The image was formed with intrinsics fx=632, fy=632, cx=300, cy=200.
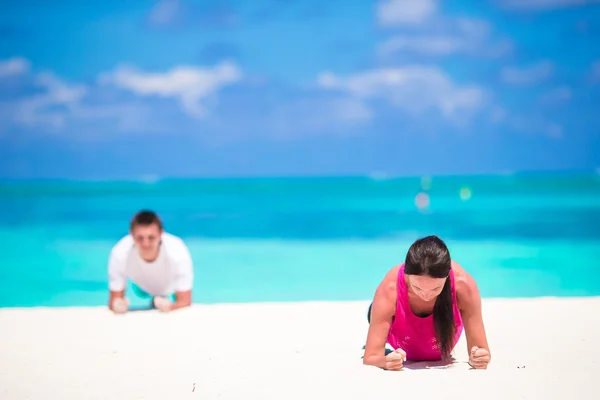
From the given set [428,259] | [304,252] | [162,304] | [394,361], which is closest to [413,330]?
[394,361]

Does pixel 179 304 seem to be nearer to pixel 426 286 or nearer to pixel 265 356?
pixel 265 356

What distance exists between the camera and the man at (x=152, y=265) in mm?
5234

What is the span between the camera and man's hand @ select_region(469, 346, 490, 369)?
11.2 ft

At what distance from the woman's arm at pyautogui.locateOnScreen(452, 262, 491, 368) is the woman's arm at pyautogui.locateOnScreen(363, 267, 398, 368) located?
34 centimetres

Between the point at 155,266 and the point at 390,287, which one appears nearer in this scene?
the point at 390,287

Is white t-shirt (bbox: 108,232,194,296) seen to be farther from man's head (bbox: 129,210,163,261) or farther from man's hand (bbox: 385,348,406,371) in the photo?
man's hand (bbox: 385,348,406,371)

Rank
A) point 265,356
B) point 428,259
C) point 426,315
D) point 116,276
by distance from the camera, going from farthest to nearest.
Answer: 1. point 116,276
2. point 265,356
3. point 426,315
4. point 428,259

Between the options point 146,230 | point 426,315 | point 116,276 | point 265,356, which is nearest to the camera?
point 426,315

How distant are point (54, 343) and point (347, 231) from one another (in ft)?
42.2

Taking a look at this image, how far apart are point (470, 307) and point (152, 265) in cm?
298

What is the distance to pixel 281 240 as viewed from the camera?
15.2 metres

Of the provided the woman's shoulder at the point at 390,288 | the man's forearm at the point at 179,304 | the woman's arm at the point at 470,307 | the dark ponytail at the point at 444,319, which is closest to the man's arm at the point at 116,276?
the man's forearm at the point at 179,304

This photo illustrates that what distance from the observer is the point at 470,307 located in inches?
133

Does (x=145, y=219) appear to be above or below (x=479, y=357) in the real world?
above
